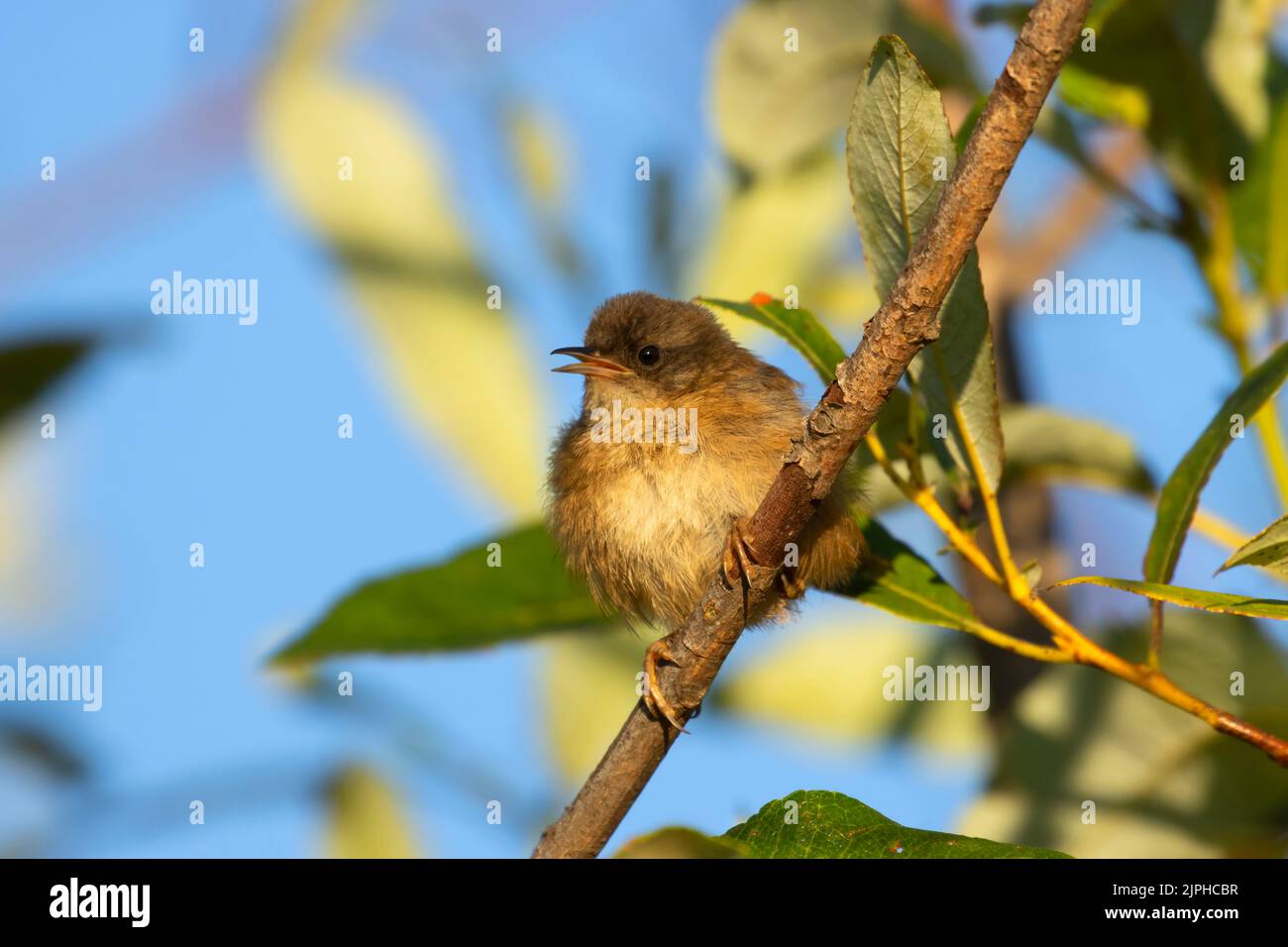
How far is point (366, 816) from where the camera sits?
448 cm

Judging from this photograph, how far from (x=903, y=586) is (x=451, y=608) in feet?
3.85

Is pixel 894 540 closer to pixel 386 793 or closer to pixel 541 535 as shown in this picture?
pixel 541 535

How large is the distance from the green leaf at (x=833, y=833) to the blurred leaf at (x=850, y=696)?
6.99 ft

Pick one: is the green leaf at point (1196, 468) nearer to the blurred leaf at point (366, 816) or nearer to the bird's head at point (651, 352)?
the bird's head at point (651, 352)

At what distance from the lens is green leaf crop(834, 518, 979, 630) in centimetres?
335

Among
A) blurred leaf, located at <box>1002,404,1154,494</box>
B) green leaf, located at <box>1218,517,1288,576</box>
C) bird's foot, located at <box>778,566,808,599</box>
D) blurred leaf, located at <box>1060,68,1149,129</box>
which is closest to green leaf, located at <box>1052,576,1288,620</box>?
green leaf, located at <box>1218,517,1288,576</box>

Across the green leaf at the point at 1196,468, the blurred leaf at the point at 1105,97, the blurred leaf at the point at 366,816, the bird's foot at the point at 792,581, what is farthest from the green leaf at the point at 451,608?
the blurred leaf at the point at 1105,97

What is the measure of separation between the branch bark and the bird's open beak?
1727 millimetres

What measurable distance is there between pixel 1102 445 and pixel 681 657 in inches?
54.1

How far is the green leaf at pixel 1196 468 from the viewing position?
2.96 meters

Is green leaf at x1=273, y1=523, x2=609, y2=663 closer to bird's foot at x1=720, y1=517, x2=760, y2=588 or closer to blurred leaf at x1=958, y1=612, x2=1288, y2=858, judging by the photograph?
bird's foot at x1=720, y1=517, x2=760, y2=588

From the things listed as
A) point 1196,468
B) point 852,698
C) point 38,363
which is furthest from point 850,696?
point 38,363

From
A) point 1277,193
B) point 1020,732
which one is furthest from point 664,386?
point 1277,193

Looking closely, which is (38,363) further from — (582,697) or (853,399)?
(582,697)
